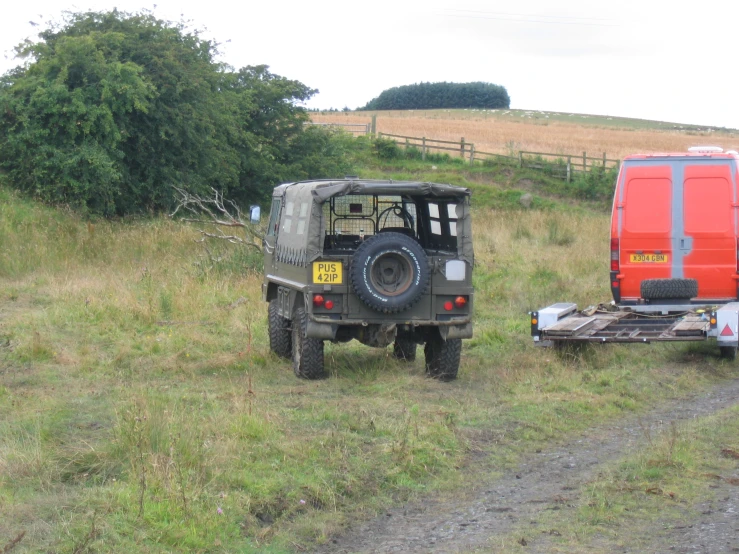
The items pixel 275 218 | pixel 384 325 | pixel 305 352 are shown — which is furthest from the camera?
pixel 275 218

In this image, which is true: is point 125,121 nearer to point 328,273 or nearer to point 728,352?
point 328,273

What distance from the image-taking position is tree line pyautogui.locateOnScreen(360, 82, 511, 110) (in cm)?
11100

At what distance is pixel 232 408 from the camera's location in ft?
25.9

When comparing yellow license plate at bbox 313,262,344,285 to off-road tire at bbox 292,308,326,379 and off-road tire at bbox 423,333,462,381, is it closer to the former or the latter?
off-road tire at bbox 292,308,326,379

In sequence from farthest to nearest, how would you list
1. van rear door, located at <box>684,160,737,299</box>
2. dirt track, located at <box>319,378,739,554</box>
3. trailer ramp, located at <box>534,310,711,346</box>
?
1. van rear door, located at <box>684,160,737,299</box>
2. trailer ramp, located at <box>534,310,711,346</box>
3. dirt track, located at <box>319,378,739,554</box>

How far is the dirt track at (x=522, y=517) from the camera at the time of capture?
5.20 meters

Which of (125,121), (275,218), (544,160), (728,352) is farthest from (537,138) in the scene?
(275,218)

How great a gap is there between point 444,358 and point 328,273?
163 centimetres

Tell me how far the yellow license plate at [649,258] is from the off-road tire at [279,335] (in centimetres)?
459

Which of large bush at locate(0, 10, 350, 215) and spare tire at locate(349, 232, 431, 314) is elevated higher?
large bush at locate(0, 10, 350, 215)

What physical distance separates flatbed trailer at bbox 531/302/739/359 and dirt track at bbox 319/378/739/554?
2880 millimetres

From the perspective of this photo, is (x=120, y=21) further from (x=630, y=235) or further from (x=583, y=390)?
(x=583, y=390)

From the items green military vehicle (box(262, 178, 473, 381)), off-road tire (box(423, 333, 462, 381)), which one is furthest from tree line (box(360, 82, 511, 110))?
off-road tire (box(423, 333, 462, 381))

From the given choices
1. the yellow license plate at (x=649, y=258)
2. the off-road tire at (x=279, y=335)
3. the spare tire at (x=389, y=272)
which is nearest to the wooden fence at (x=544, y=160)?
the yellow license plate at (x=649, y=258)
